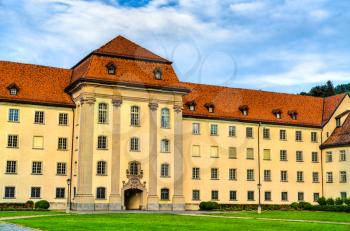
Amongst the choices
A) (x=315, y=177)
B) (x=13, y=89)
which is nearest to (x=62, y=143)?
(x=13, y=89)

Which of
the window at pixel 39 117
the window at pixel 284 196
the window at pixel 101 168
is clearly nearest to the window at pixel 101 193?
the window at pixel 101 168

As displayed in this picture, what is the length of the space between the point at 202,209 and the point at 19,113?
80.7 ft

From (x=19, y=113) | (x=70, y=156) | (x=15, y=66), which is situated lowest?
(x=70, y=156)

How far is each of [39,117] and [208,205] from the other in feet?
74.7

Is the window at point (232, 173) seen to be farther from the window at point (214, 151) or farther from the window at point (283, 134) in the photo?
the window at point (283, 134)

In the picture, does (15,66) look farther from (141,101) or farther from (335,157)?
(335,157)

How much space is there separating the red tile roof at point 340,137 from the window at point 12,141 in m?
42.3

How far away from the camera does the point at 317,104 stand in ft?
271

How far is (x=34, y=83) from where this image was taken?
211ft

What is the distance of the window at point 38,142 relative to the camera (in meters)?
62.2

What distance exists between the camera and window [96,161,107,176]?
60.8 meters

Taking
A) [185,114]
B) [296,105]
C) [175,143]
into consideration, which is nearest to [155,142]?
[175,143]

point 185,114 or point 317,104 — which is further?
point 317,104

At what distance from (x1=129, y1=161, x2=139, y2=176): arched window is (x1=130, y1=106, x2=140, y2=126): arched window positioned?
15.1 ft
